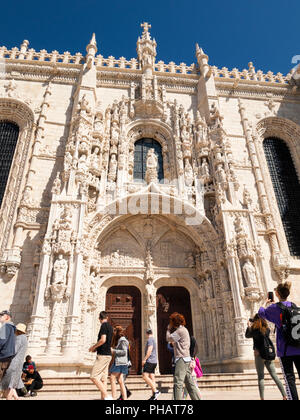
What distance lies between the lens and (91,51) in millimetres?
17359

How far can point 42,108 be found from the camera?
1523 centimetres

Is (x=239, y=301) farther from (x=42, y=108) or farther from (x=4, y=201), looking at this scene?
(x=42, y=108)

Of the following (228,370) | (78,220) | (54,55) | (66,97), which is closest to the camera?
(228,370)

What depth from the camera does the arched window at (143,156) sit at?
48.5 ft

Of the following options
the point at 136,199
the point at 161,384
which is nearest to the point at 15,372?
the point at 161,384

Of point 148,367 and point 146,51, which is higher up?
point 146,51

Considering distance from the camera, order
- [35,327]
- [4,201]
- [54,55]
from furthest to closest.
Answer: [54,55] → [4,201] → [35,327]

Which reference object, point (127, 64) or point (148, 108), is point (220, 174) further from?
point (127, 64)

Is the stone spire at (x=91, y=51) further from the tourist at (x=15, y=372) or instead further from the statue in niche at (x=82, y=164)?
the tourist at (x=15, y=372)

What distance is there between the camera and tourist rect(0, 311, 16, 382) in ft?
14.3

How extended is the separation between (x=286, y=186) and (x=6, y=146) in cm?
1439

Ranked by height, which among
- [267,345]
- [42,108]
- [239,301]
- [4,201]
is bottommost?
[267,345]

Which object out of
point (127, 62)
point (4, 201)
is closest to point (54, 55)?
point (127, 62)

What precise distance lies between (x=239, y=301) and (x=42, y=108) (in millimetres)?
12841
